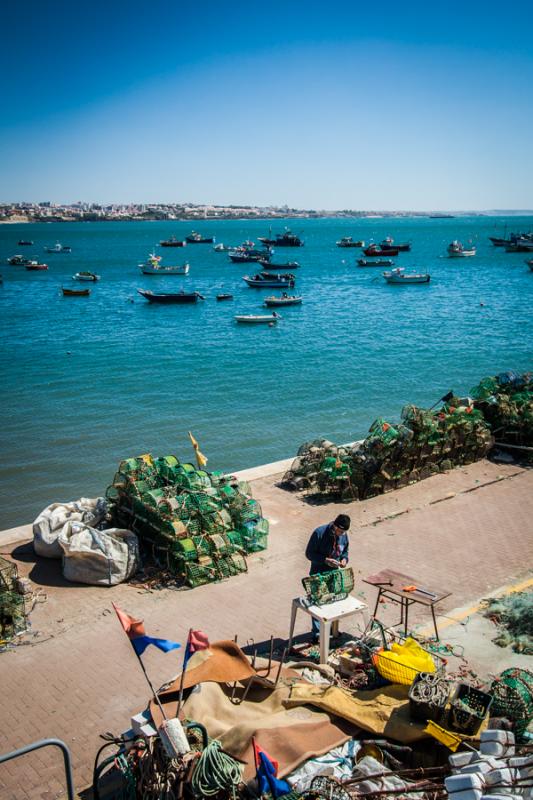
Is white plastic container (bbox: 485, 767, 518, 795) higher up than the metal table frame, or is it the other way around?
white plastic container (bbox: 485, 767, 518, 795)

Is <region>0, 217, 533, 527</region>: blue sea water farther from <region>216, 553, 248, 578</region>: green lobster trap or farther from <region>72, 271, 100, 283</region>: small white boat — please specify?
<region>216, 553, 248, 578</region>: green lobster trap

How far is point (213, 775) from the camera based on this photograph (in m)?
4.64

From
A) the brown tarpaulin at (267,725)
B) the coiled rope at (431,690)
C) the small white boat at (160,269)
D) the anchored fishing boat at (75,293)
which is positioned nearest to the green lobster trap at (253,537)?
the brown tarpaulin at (267,725)

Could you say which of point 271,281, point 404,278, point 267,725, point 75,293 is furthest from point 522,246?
point 267,725

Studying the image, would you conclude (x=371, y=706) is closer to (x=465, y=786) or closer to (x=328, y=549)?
(x=465, y=786)

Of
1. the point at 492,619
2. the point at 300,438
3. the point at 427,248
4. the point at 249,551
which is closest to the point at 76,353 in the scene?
the point at 300,438

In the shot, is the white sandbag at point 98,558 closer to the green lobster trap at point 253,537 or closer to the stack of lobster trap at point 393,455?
the green lobster trap at point 253,537

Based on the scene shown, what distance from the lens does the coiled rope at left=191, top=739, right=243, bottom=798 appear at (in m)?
4.62

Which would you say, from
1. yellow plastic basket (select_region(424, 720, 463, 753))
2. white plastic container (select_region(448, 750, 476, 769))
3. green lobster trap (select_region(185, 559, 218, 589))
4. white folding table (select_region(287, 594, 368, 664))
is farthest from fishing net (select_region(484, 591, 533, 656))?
green lobster trap (select_region(185, 559, 218, 589))

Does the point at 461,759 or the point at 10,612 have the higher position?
the point at 461,759

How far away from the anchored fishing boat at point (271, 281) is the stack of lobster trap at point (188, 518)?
54.6 metres

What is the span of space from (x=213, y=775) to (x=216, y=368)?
2980 cm

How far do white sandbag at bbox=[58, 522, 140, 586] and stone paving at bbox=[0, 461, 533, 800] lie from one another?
17 cm

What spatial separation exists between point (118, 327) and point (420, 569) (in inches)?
1545
